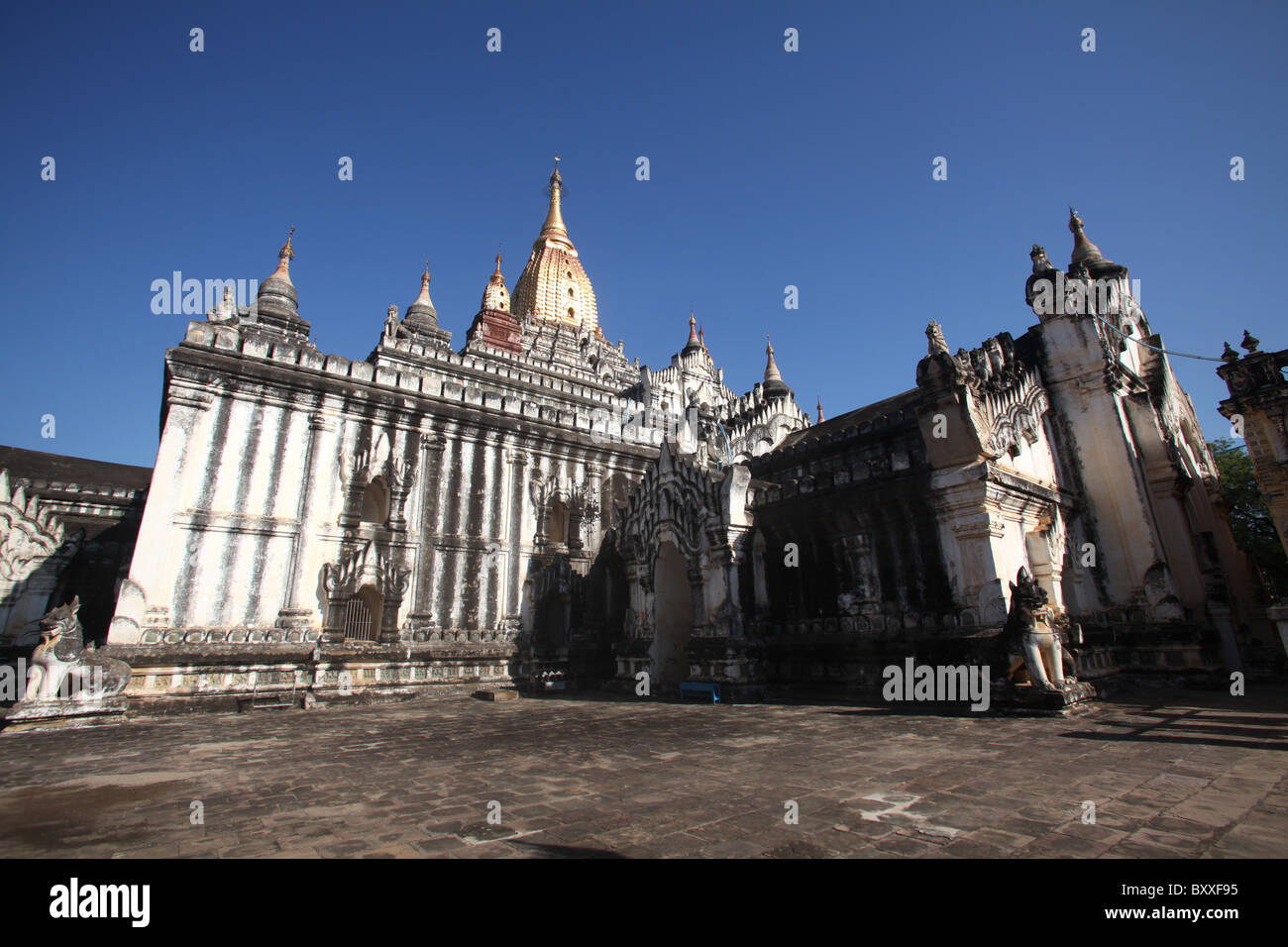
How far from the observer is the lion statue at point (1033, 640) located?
10930 mm

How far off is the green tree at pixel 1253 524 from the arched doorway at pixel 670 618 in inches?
1114

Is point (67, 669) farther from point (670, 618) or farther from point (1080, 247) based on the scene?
point (1080, 247)

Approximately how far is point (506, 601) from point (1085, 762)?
59.8 feet

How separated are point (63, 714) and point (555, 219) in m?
73.9

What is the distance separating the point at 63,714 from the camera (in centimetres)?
1323

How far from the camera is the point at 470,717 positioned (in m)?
13.7

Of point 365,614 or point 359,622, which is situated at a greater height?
point 365,614

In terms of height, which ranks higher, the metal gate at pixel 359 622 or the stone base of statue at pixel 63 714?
the metal gate at pixel 359 622

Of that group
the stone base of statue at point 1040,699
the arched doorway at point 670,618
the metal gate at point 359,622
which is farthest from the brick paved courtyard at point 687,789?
the metal gate at point 359,622

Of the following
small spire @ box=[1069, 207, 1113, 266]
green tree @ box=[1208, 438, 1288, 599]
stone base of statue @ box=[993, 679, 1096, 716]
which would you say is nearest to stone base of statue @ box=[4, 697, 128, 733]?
stone base of statue @ box=[993, 679, 1096, 716]

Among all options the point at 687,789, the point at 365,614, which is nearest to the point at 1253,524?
the point at 687,789

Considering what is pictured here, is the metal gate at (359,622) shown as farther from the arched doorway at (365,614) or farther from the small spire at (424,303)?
the small spire at (424,303)

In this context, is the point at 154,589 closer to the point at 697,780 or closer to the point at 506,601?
the point at 506,601
